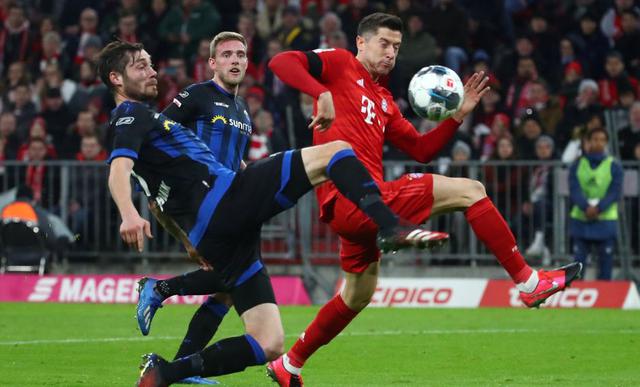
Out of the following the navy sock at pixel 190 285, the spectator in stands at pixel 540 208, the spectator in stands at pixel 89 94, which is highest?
the spectator in stands at pixel 89 94

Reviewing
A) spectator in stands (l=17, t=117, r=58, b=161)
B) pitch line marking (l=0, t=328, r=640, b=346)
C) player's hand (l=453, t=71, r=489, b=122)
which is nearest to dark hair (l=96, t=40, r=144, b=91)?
player's hand (l=453, t=71, r=489, b=122)

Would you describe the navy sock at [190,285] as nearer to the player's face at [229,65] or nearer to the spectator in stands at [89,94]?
the player's face at [229,65]

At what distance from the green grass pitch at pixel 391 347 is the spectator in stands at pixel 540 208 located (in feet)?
3.95

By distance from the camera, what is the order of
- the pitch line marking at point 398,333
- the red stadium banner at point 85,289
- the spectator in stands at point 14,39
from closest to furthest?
the pitch line marking at point 398,333
the red stadium banner at point 85,289
the spectator in stands at point 14,39

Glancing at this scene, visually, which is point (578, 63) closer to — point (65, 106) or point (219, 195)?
point (65, 106)

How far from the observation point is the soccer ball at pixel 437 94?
9438mm

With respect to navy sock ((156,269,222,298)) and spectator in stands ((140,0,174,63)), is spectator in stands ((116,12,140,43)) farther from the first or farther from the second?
navy sock ((156,269,222,298))

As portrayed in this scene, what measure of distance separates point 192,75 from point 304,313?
699 cm

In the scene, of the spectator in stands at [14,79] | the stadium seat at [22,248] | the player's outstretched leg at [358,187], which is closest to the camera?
the player's outstretched leg at [358,187]

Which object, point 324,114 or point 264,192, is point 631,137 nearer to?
point 324,114

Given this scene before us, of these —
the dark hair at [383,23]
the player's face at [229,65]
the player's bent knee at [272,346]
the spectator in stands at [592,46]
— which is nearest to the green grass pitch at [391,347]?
the player's bent knee at [272,346]

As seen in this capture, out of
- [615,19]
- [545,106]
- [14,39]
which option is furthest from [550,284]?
[14,39]

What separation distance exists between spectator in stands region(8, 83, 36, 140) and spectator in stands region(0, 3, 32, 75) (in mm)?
1862

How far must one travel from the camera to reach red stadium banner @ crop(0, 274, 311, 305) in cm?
1778
